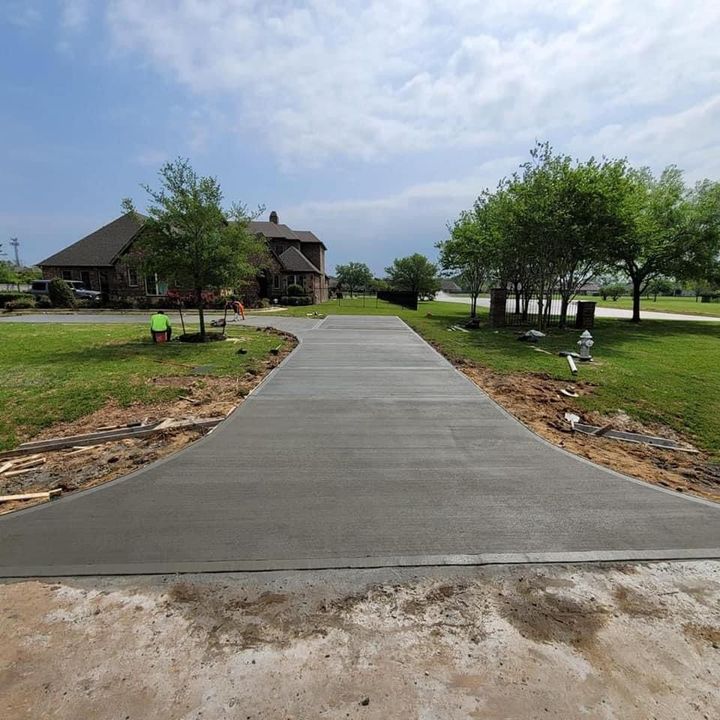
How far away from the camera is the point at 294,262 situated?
44125mm

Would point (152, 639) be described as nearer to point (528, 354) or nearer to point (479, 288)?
point (528, 354)

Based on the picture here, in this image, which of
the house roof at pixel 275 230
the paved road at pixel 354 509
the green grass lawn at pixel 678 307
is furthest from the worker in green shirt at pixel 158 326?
the green grass lawn at pixel 678 307

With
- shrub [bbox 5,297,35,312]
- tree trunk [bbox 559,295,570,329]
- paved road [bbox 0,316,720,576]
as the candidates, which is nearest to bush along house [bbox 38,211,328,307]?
shrub [bbox 5,297,35,312]

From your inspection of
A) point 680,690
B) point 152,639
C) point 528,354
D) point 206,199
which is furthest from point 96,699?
point 206,199

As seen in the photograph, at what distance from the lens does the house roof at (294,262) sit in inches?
1703

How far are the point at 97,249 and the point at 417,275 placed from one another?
41677 mm

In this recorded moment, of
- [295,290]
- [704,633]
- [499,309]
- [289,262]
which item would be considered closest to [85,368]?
[704,633]

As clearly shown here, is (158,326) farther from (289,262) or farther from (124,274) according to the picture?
(289,262)

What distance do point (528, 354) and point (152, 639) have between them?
12476 millimetres

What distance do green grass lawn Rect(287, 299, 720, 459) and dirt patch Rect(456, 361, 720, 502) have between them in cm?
38

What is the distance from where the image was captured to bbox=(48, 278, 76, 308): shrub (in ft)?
102

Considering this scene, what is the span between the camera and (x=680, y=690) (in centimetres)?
204

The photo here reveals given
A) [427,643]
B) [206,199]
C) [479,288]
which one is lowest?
[427,643]

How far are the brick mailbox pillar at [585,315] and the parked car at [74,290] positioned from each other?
116 feet
